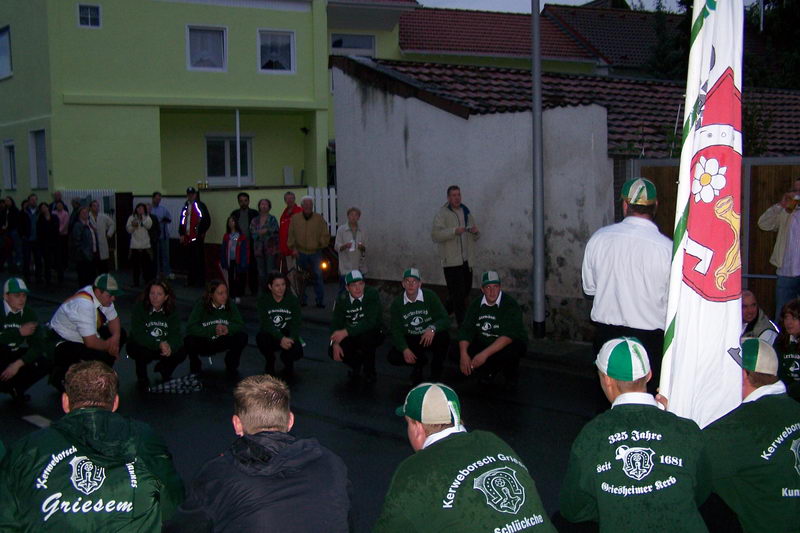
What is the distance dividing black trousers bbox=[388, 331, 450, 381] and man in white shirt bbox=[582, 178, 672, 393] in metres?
4.22

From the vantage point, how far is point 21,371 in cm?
888

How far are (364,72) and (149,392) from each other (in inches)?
302

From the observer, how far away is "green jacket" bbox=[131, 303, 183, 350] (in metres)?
9.75

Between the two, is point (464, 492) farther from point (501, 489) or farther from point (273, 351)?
point (273, 351)

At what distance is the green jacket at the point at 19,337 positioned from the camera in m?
8.91

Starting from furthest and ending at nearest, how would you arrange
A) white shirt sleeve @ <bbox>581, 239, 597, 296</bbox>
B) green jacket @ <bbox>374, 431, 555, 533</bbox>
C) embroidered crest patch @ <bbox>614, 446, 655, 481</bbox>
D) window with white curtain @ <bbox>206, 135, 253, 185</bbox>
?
1. window with white curtain @ <bbox>206, 135, 253, 185</bbox>
2. white shirt sleeve @ <bbox>581, 239, 597, 296</bbox>
3. embroidered crest patch @ <bbox>614, 446, 655, 481</bbox>
4. green jacket @ <bbox>374, 431, 555, 533</bbox>

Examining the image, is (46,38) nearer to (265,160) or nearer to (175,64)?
(175,64)

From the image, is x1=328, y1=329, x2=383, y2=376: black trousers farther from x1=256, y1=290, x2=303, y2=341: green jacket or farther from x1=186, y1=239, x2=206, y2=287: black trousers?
x1=186, y1=239, x2=206, y2=287: black trousers

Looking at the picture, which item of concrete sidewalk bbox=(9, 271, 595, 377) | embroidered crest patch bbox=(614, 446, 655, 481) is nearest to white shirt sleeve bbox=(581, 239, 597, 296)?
embroidered crest patch bbox=(614, 446, 655, 481)

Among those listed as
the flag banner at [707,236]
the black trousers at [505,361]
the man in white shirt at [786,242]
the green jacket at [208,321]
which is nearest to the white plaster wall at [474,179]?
the man in white shirt at [786,242]

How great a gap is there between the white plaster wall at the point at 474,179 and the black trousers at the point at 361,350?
289 cm

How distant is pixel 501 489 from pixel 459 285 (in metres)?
9.26

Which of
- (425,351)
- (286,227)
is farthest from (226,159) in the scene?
(425,351)

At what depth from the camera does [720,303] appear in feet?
15.9
